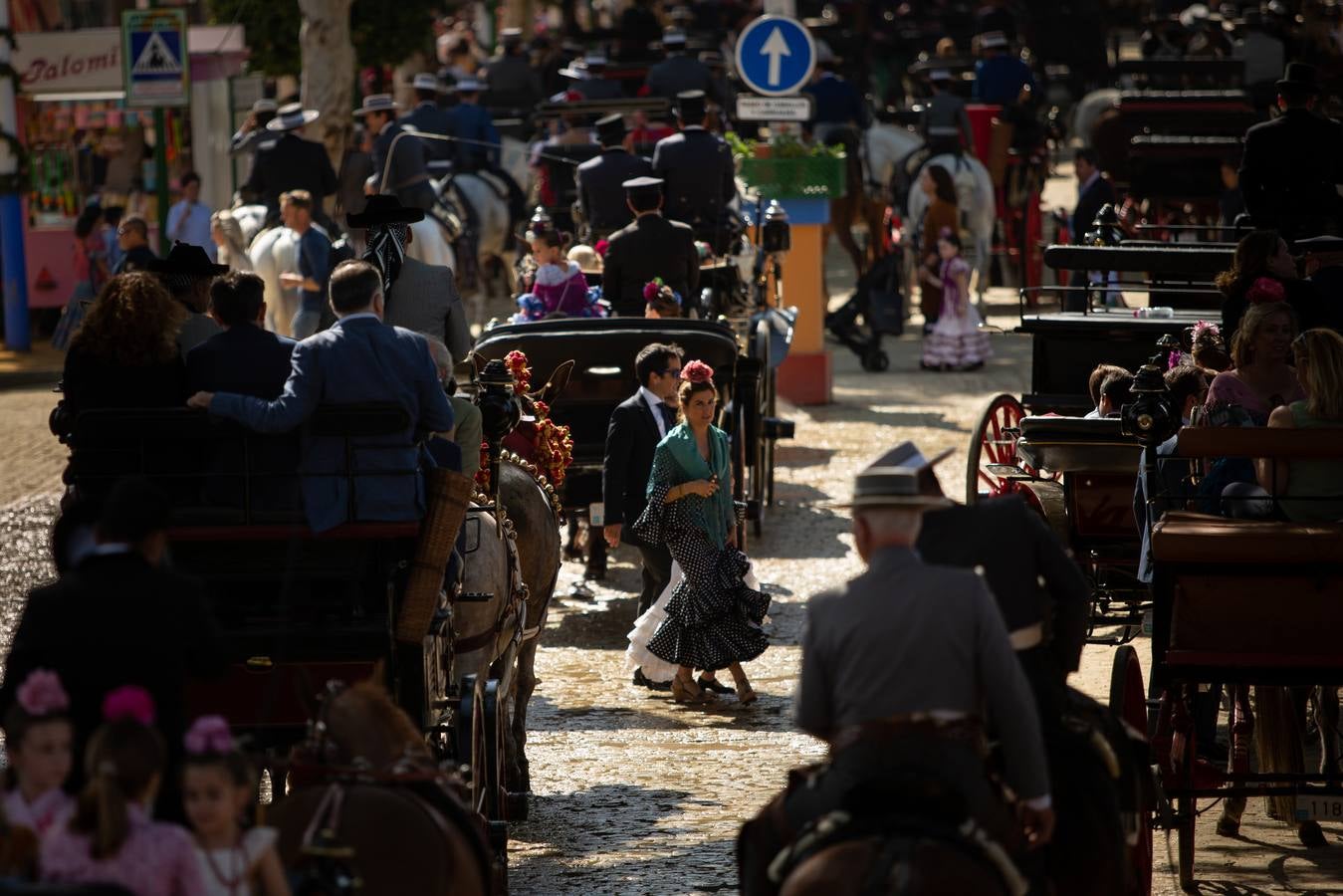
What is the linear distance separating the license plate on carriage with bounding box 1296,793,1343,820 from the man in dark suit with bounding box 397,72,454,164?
18.4 meters

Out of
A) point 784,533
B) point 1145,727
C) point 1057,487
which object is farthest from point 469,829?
point 784,533

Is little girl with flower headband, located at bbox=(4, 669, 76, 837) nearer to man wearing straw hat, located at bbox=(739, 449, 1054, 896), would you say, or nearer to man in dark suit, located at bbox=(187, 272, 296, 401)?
man wearing straw hat, located at bbox=(739, 449, 1054, 896)

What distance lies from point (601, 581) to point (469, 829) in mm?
8666

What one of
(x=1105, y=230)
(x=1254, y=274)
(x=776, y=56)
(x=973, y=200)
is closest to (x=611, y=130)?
(x=776, y=56)

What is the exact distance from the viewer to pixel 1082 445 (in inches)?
399

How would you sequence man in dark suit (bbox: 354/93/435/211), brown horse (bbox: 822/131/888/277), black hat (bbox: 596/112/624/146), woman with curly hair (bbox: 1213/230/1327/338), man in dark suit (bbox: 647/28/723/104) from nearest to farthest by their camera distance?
1. woman with curly hair (bbox: 1213/230/1327/338)
2. black hat (bbox: 596/112/624/146)
3. man in dark suit (bbox: 354/93/435/211)
4. man in dark suit (bbox: 647/28/723/104)
5. brown horse (bbox: 822/131/888/277)

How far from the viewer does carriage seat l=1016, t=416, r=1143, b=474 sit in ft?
33.1

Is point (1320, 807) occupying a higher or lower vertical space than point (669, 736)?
higher

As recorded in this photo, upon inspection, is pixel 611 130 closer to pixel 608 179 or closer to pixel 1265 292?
pixel 608 179

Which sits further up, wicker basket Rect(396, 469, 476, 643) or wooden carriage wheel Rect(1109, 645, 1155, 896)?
wicker basket Rect(396, 469, 476, 643)

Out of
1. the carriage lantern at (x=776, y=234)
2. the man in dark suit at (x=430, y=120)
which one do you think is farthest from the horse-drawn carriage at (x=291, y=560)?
the man in dark suit at (x=430, y=120)

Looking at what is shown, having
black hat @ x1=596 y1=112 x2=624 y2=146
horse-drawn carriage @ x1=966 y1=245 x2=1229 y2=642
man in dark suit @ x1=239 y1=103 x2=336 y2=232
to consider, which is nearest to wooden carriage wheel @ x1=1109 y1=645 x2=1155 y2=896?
horse-drawn carriage @ x1=966 y1=245 x2=1229 y2=642

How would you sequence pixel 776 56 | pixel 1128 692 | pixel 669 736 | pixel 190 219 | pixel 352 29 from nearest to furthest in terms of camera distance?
pixel 1128 692
pixel 669 736
pixel 776 56
pixel 190 219
pixel 352 29

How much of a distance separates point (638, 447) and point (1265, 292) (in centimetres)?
364
